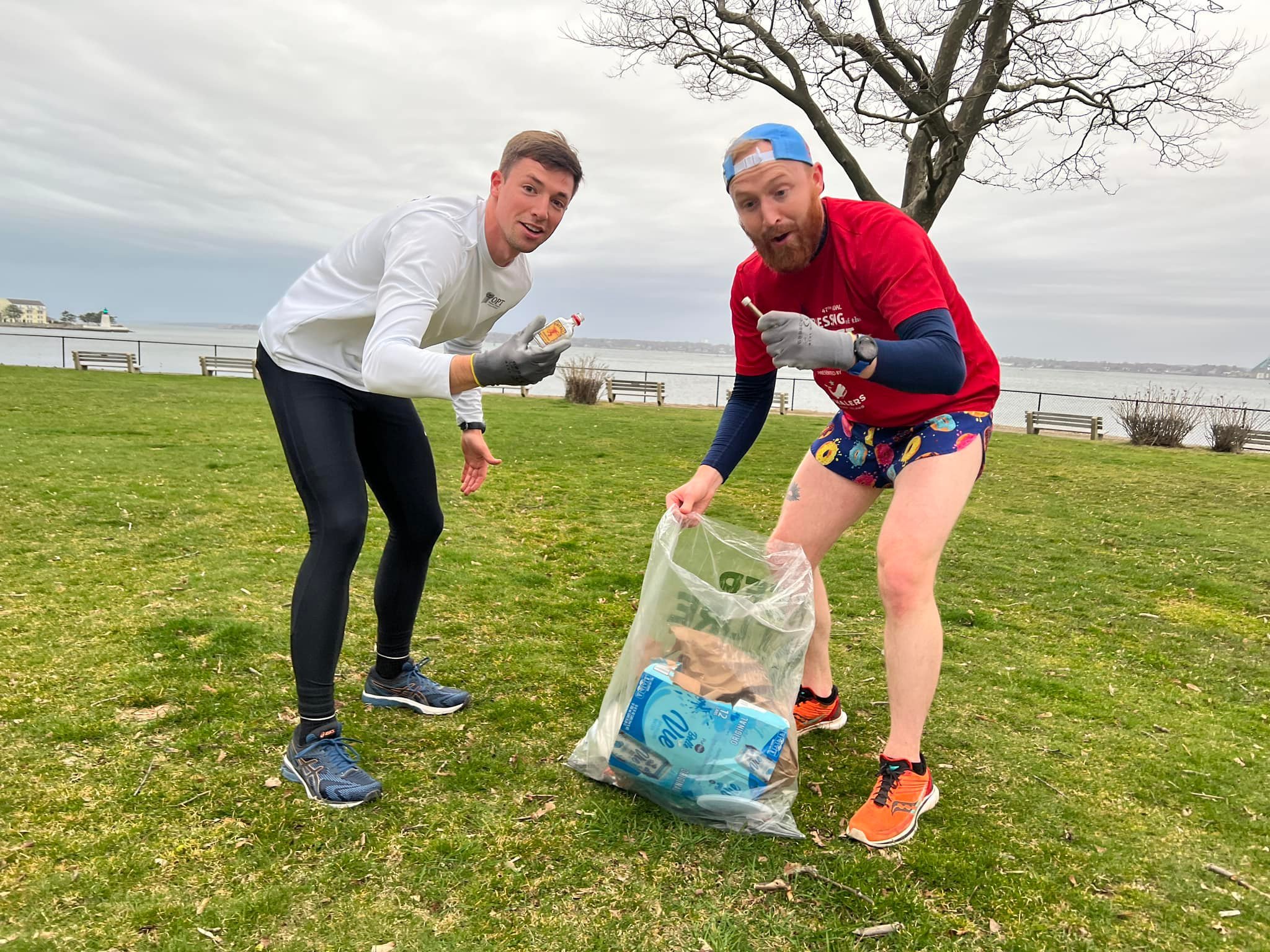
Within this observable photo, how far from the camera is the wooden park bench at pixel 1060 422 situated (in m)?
18.8

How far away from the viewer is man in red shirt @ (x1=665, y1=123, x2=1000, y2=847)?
6.31 ft

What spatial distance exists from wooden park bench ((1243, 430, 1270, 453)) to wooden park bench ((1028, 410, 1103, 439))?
2722 millimetres

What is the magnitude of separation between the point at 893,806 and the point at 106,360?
26791 mm

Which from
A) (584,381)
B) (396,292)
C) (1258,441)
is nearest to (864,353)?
(396,292)

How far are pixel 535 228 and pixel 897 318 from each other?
1.03 m

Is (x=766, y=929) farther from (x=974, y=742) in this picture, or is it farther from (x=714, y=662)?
(x=974, y=742)

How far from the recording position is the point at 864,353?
186 centimetres

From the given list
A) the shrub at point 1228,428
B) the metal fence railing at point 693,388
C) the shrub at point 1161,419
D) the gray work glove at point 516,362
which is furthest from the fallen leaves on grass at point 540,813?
the shrub at point 1228,428

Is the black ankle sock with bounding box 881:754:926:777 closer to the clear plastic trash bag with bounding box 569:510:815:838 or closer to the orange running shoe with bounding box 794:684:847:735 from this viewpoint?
the clear plastic trash bag with bounding box 569:510:815:838

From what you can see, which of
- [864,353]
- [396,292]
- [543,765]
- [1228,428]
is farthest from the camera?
[1228,428]

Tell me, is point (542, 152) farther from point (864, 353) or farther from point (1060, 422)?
point (1060, 422)

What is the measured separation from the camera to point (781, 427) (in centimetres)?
1598

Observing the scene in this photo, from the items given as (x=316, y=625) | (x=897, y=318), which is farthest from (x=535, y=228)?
(x=316, y=625)

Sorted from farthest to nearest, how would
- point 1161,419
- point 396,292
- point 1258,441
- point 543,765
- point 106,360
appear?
point 106,360
point 1258,441
point 1161,419
point 543,765
point 396,292
